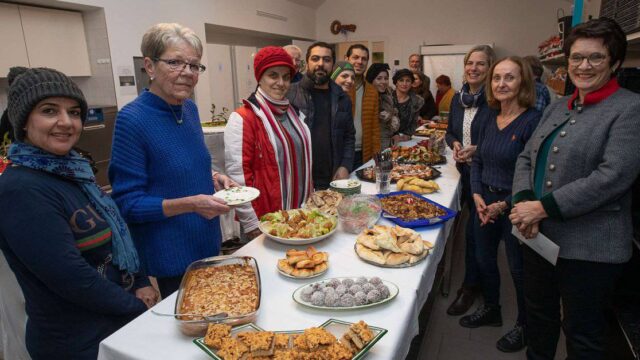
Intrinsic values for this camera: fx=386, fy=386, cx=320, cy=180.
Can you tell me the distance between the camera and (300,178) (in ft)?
6.89

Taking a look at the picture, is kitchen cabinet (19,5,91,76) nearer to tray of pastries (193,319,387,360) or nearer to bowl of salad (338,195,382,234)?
bowl of salad (338,195,382,234)

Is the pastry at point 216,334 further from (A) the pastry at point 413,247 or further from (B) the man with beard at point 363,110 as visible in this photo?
(B) the man with beard at point 363,110

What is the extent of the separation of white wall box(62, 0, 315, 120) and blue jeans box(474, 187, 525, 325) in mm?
4101

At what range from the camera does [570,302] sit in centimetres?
148

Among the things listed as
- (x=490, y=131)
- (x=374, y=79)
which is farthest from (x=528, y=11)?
(x=490, y=131)

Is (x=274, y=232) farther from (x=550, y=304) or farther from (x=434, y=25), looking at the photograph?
(x=434, y=25)

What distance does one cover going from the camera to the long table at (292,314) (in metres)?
0.96

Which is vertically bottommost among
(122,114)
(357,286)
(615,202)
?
(357,286)

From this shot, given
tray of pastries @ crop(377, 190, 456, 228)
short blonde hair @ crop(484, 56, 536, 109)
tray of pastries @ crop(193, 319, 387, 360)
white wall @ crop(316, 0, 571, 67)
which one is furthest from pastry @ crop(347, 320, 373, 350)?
white wall @ crop(316, 0, 571, 67)

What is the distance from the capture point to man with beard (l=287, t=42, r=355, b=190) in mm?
2409

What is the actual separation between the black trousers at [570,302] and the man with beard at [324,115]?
3.92 feet

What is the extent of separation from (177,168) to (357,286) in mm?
757

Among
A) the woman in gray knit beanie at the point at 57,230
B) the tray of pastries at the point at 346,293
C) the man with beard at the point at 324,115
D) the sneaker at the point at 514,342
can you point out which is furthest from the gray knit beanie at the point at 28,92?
the sneaker at the point at 514,342

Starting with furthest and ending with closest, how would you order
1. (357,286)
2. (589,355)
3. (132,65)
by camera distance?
1. (132,65)
2. (589,355)
3. (357,286)
